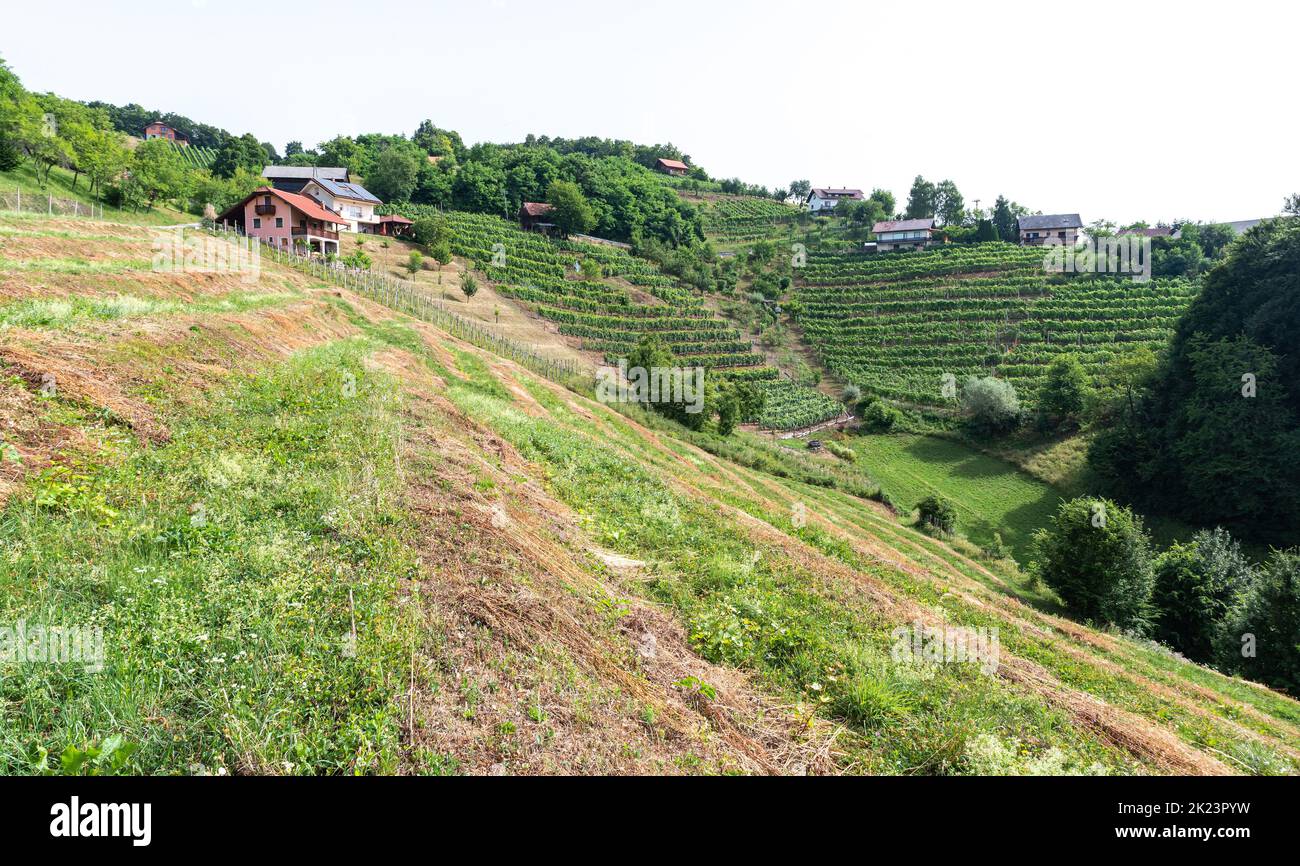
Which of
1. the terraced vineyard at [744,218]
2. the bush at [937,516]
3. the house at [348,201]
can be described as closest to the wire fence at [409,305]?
the bush at [937,516]

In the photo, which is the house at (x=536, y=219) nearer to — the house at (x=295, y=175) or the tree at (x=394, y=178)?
the tree at (x=394, y=178)

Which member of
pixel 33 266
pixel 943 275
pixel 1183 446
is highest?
pixel 943 275

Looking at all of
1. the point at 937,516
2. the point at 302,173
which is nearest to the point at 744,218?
the point at 302,173

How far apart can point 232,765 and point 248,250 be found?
37505 millimetres

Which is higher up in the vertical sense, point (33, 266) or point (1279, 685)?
point (33, 266)

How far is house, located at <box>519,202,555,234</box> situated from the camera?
262 ft

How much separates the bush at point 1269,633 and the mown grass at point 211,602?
25.2 meters

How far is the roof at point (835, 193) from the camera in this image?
400ft

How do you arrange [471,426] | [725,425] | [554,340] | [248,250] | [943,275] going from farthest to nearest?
[943,275], [554,340], [725,425], [248,250], [471,426]

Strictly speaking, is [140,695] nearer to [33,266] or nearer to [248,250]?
[33,266]

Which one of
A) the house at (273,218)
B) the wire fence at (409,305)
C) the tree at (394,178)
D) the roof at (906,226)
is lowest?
the wire fence at (409,305)

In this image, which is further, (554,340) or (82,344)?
(554,340)

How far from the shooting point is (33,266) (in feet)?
51.2

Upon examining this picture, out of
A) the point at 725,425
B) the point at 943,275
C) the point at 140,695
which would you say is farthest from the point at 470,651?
the point at 943,275
